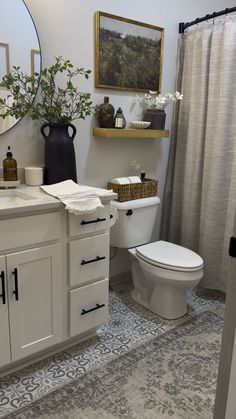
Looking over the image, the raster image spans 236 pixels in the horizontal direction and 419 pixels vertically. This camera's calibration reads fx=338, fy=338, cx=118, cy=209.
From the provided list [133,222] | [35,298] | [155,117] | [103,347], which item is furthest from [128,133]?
[103,347]

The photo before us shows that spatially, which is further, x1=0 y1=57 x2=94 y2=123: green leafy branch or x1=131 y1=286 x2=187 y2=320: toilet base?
x1=131 y1=286 x2=187 y2=320: toilet base

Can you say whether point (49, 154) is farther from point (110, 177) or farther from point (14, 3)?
point (14, 3)

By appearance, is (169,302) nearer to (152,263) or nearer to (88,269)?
(152,263)

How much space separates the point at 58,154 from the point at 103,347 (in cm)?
111

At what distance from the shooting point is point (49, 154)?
188 centimetres

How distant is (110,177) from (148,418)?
58.1 inches

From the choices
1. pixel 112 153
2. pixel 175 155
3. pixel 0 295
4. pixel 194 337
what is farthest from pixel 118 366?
pixel 175 155

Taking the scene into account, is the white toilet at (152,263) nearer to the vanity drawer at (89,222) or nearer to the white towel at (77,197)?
the vanity drawer at (89,222)

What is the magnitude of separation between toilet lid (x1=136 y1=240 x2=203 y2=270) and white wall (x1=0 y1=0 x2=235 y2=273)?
0.43 m

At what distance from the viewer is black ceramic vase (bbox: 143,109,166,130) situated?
2387 millimetres

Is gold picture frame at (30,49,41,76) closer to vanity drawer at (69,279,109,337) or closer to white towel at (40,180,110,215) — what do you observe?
white towel at (40,180,110,215)

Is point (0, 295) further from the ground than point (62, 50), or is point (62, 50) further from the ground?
point (62, 50)

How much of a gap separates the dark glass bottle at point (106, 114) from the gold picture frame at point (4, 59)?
60 cm

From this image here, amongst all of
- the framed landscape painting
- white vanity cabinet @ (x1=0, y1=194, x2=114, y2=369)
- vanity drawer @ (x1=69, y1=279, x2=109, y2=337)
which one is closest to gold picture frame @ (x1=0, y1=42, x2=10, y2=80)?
the framed landscape painting
